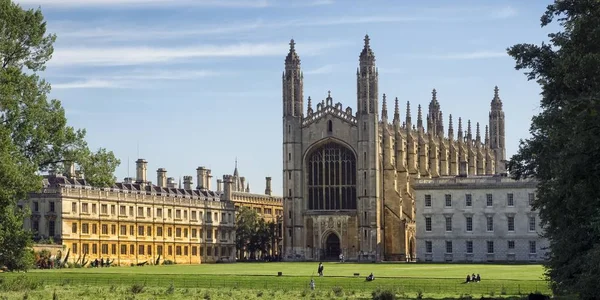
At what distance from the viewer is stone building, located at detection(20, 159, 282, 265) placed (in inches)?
4011

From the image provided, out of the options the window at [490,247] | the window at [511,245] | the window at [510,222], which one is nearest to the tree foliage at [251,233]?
the window at [490,247]

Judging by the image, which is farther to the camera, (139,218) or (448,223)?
(139,218)

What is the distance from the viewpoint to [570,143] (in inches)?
1228

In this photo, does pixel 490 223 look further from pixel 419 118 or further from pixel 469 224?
pixel 419 118

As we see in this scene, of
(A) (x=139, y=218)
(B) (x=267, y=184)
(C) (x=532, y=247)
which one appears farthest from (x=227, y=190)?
(C) (x=532, y=247)

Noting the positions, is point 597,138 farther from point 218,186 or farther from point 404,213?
point 218,186

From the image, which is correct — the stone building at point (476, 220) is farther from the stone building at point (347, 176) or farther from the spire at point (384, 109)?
the spire at point (384, 109)

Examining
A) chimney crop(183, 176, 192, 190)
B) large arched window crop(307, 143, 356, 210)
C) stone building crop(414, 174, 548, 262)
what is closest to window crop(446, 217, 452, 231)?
stone building crop(414, 174, 548, 262)

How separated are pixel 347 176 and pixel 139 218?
2385 centimetres

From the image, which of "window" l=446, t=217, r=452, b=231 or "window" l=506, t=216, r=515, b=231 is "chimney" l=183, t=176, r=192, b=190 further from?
"window" l=506, t=216, r=515, b=231

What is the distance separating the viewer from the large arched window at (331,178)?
122875 millimetres

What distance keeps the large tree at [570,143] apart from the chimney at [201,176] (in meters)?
97.1

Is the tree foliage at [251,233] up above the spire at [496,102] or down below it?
below

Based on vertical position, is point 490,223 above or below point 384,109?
below
